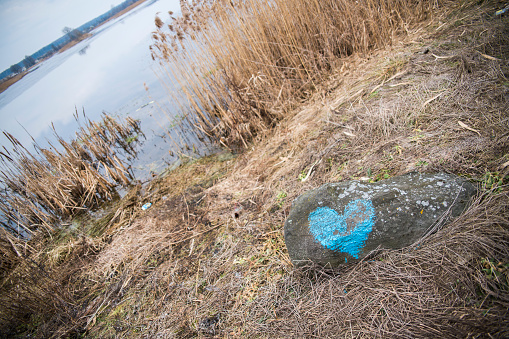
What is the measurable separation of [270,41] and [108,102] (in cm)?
603

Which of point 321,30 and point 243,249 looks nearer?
point 243,249

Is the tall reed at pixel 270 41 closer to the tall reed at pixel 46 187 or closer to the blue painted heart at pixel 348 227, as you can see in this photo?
the tall reed at pixel 46 187

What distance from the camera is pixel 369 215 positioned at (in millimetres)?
1511

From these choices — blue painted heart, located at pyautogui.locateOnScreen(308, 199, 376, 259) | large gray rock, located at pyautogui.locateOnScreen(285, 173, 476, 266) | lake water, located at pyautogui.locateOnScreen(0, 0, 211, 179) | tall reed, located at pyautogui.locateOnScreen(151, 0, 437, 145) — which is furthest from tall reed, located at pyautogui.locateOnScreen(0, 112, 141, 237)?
blue painted heart, located at pyautogui.locateOnScreen(308, 199, 376, 259)

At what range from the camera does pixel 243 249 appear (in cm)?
214

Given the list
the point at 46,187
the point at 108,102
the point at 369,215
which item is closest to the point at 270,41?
the point at 369,215

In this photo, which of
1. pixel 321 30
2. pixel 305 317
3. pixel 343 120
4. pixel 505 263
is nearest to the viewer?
pixel 505 263

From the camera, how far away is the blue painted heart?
4.92 ft

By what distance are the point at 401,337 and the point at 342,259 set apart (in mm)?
494

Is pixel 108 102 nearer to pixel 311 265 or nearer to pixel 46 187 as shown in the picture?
pixel 46 187

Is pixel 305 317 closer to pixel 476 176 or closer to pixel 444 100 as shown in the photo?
pixel 476 176

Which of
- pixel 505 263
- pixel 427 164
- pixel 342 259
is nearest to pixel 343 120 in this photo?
pixel 427 164

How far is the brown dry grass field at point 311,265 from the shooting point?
1230 millimetres

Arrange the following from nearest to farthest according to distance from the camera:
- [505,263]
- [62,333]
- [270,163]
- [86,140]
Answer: [505,263]
[62,333]
[270,163]
[86,140]
